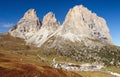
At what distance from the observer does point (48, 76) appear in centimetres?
9562

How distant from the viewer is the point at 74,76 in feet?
408

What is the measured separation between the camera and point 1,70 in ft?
274

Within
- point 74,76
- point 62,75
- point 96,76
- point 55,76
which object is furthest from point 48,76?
point 96,76

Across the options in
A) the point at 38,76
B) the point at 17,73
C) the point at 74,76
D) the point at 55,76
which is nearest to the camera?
the point at 17,73

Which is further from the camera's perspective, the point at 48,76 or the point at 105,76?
the point at 105,76

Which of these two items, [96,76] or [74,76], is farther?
[96,76]

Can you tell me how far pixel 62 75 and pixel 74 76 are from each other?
1699 cm

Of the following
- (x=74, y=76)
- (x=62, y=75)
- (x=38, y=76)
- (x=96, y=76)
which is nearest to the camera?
(x=38, y=76)

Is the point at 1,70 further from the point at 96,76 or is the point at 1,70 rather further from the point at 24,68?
the point at 96,76

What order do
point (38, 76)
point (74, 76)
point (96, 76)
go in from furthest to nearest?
point (96, 76) → point (74, 76) → point (38, 76)

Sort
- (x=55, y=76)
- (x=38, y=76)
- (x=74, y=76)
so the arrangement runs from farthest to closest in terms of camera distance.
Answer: (x=74, y=76)
(x=55, y=76)
(x=38, y=76)

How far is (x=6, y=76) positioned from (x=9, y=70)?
613 centimetres

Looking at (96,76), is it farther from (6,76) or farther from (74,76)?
(6,76)

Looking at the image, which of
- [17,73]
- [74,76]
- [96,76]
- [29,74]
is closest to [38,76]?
[29,74]
